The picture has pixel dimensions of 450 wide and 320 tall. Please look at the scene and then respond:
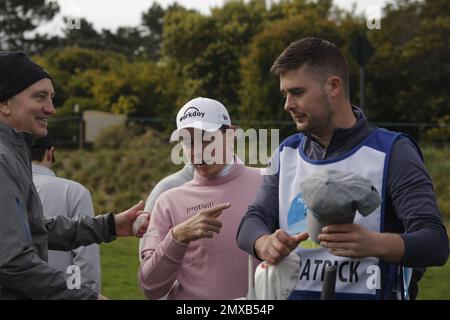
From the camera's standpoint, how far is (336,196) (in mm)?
2303

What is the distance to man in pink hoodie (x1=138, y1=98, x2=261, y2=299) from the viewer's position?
384 centimetres

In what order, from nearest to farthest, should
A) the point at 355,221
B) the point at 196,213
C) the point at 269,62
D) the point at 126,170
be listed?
1. the point at 355,221
2. the point at 196,213
3. the point at 126,170
4. the point at 269,62

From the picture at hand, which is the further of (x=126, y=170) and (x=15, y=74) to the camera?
(x=126, y=170)

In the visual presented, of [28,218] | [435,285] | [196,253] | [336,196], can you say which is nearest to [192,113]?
[196,253]

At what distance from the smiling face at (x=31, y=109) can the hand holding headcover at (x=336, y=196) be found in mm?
1545

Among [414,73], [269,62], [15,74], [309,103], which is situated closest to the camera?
[309,103]

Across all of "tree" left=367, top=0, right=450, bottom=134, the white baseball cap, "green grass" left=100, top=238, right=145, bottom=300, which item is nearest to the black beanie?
the white baseball cap

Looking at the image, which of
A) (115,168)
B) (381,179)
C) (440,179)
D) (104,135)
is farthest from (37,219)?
(104,135)

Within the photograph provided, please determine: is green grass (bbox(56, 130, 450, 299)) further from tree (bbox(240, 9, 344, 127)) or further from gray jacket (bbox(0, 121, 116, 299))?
gray jacket (bbox(0, 121, 116, 299))

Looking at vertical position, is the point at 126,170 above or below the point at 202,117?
below

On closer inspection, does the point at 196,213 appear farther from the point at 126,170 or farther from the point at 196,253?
the point at 126,170

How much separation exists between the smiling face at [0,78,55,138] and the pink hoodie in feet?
2.51

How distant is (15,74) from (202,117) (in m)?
0.97

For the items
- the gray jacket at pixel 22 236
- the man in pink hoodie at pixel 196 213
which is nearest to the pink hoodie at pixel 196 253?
the man in pink hoodie at pixel 196 213
